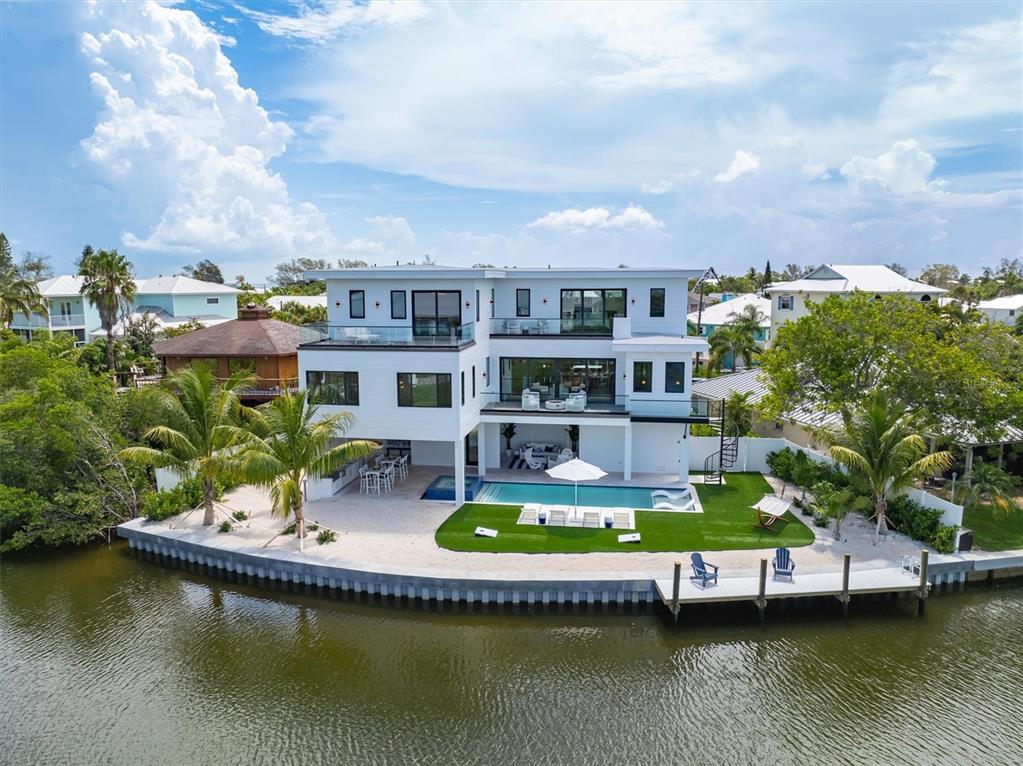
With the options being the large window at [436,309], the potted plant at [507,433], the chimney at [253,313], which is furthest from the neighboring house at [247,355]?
the potted plant at [507,433]

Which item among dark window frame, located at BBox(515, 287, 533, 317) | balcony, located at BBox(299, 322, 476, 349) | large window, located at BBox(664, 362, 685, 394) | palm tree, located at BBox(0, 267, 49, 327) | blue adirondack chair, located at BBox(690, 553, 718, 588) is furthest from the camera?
palm tree, located at BBox(0, 267, 49, 327)

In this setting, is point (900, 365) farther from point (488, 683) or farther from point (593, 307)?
point (488, 683)

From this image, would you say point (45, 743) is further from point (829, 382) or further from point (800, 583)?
point (829, 382)

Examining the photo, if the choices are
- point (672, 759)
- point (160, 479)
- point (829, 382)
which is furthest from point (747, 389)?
point (160, 479)

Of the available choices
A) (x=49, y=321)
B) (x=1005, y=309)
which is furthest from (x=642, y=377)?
(x=1005, y=309)

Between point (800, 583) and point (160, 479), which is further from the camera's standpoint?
point (160, 479)

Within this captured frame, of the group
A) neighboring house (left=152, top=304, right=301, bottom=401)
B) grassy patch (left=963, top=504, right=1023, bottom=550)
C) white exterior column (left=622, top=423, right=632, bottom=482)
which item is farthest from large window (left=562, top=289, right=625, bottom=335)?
neighboring house (left=152, top=304, right=301, bottom=401)

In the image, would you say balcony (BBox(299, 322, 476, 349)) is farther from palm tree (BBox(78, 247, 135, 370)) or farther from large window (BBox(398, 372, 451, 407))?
palm tree (BBox(78, 247, 135, 370))
